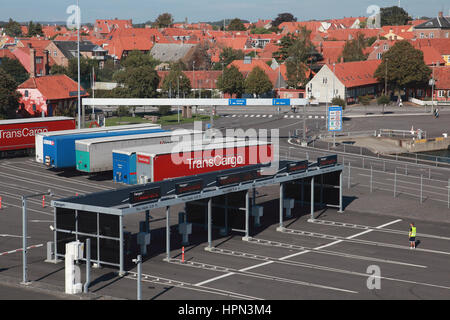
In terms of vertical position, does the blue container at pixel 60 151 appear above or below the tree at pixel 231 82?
below

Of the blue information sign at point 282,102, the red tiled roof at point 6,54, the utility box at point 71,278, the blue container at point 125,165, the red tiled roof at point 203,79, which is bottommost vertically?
the utility box at point 71,278

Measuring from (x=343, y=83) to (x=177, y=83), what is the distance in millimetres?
30977

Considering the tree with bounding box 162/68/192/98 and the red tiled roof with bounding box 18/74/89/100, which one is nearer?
the red tiled roof with bounding box 18/74/89/100

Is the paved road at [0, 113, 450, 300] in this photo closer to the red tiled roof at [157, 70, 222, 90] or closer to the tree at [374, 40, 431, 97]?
the tree at [374, 40, 431, 97]

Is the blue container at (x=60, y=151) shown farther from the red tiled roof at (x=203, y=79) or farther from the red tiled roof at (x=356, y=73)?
the red tiled roof at (x=203, y=79)

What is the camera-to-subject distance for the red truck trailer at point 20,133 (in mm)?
74312

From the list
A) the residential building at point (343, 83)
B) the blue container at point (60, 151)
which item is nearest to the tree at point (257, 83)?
the residential building at point (343, 83)

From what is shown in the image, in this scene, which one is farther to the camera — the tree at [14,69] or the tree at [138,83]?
the tree at [14,69]

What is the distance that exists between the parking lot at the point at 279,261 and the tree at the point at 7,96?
50233mm

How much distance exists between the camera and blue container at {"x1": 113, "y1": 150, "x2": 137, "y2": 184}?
196 ft

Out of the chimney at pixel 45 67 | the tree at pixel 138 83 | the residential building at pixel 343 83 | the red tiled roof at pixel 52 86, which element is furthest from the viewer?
the chimney at pixel 45 67

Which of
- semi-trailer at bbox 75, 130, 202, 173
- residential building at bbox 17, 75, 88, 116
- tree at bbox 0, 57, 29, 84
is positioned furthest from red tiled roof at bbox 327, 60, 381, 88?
semi-trailer at bbox 75, 130, 202, 173

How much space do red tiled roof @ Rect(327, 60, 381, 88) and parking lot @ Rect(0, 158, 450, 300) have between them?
82924 millimetres
